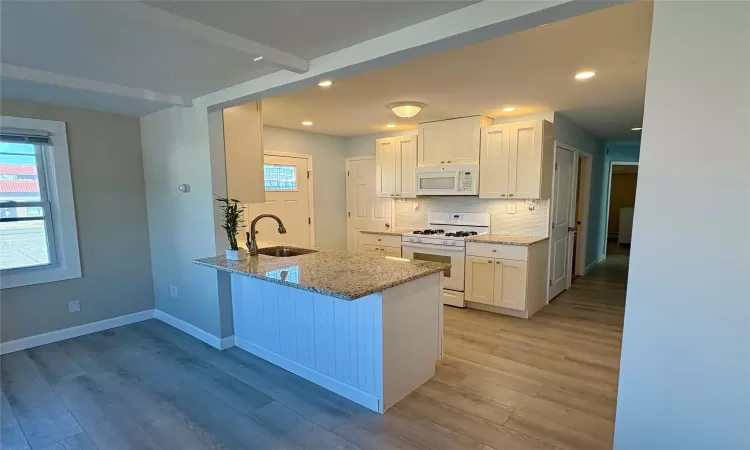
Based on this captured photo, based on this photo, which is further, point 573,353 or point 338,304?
point 573,353

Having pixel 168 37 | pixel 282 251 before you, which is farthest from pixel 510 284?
pixel 168 37

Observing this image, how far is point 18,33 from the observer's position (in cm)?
178

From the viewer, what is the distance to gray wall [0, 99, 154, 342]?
3.21m

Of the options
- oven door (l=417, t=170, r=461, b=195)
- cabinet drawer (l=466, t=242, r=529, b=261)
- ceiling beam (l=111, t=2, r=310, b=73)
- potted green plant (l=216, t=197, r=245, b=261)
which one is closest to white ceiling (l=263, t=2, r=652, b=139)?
oven door (l=417, t=170, r=461, b=195)

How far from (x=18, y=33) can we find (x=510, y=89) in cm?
333

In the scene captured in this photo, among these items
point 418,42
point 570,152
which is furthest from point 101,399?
point 570,152

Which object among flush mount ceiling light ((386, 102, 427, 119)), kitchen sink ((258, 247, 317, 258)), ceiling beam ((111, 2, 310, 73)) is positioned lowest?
kitchen sink ((258, 247, 317, 258))

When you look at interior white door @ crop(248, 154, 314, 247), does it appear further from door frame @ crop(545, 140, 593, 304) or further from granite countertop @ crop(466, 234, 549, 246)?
door frame @ crop(545, 140, 593, 304)

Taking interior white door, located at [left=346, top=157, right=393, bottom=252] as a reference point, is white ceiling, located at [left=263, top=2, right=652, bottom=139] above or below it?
above

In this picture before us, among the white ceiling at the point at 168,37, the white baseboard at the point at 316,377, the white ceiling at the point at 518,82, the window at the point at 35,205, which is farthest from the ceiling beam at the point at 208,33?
the window at the point at 35,205

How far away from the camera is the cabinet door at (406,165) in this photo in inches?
188

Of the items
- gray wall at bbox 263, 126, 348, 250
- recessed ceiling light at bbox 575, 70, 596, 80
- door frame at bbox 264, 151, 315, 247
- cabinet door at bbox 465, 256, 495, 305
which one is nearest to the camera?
recessed ceiling light at bbox 575, 70, 596, 80

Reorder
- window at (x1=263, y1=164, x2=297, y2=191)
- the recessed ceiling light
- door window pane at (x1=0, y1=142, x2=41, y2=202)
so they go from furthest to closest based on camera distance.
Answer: window at (x1=263, y1=164, x2=297, y2=191)
door window pane at (x1=0, y1=142, x2=41, y2=202)
the recessed ceiling light

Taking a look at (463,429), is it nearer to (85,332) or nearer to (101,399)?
(101,399)
